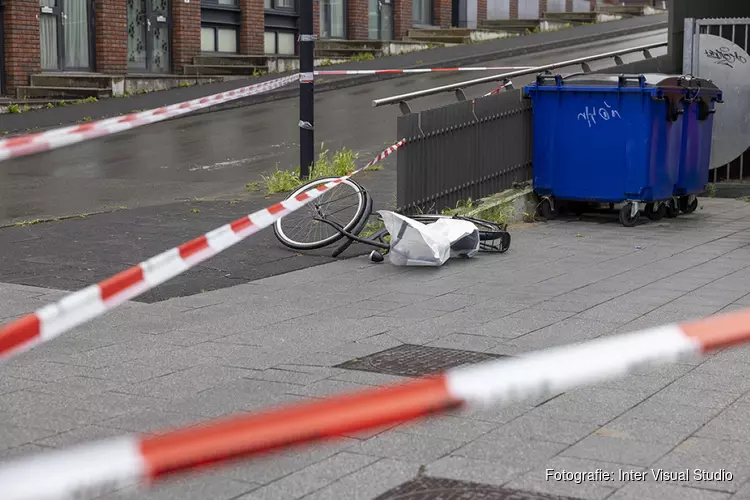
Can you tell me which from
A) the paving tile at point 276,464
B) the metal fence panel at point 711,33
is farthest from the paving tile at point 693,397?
the metal fence panel at point 711,33

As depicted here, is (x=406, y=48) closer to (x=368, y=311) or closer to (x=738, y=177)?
(x=738, y=177)

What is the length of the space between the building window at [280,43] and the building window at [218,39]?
1.33m

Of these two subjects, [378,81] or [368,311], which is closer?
[368,311]

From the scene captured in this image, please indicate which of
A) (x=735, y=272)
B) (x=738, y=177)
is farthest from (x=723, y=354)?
(x=738, y=177)

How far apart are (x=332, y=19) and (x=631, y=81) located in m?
21.5

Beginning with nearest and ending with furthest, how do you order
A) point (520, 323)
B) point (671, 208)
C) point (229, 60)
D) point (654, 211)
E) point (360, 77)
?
point (520, 323) < point (654, 211) < point (671, 208) < point (360, 77) < point (229, 60)

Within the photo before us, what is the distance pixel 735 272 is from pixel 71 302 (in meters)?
5.62

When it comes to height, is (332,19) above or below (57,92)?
above

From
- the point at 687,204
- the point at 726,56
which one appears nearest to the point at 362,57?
the point at 726,56

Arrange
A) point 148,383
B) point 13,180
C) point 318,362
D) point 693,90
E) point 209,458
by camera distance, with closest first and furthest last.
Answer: point 209,458
point 148,383
point 318,362
point 693,90
point 13,180

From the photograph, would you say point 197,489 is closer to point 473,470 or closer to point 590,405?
point 473,470

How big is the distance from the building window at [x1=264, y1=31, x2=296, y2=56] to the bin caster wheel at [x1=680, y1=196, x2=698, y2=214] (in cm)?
1886

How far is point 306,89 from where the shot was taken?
1295 centimetres

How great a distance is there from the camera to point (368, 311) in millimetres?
7438
